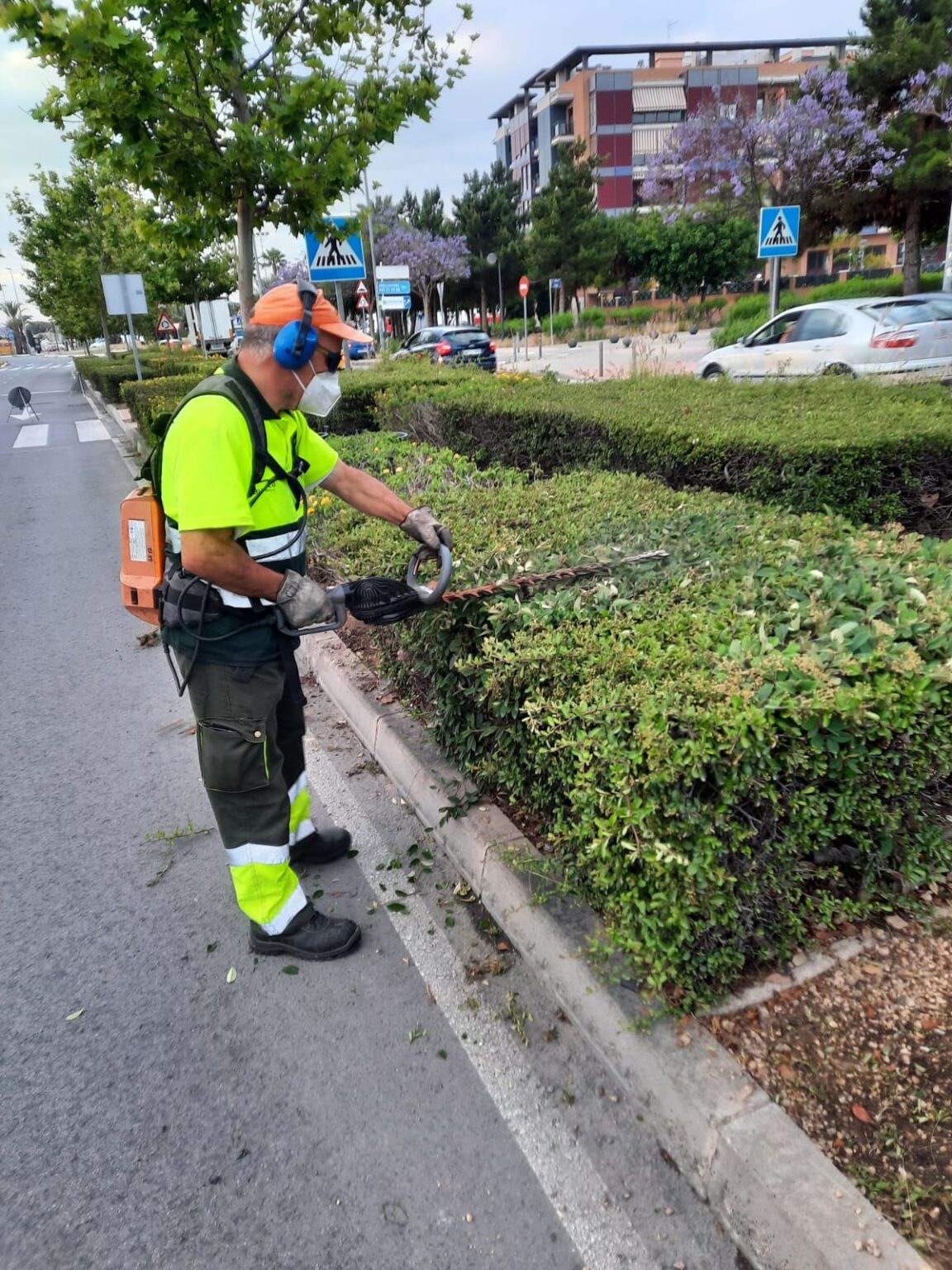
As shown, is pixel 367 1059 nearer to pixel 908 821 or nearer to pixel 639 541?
pixel 908 821

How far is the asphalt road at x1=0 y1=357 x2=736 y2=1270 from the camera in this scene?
2.03 metres

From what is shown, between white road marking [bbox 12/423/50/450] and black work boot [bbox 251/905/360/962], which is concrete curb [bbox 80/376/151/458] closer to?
white road marking [bbox 12/423/50/450]

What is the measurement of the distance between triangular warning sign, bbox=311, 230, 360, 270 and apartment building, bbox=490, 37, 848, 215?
62627 millimetres

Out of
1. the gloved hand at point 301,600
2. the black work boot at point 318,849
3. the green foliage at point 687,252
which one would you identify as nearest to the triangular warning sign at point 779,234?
the black work boot at point 318,849

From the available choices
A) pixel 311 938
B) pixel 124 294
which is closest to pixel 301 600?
pixel 311 938

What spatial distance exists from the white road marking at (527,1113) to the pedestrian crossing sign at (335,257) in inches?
343

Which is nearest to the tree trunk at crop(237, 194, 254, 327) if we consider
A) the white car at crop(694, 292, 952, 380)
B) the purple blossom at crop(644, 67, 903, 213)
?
the white car at crop(694, 292, 952, 380)

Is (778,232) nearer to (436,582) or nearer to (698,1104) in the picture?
(436,582)

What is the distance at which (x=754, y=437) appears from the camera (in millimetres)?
5438

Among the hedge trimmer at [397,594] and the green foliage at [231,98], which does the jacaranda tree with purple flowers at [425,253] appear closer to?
the green foliage at [231,98]

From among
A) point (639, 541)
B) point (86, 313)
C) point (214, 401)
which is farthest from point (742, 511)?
point (86, 313)

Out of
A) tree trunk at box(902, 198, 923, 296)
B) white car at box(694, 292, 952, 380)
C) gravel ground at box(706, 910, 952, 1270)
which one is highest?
tree trunk at box(902, 198, 923, 296)

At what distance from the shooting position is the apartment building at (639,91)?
69.1 meters

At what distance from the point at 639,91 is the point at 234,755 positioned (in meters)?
80.9
